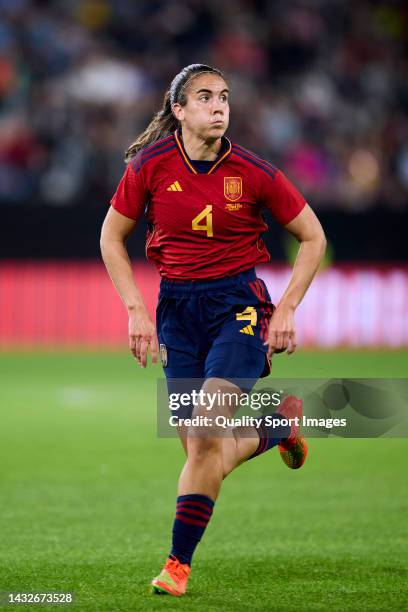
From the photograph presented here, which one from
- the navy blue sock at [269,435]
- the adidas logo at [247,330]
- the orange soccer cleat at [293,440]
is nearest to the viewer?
the adidas logo at [247,330]

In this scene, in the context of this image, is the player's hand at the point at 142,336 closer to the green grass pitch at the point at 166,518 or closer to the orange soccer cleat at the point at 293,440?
the orange soccer cleat at the point at 293,440

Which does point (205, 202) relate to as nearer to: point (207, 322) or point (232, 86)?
point (207, 322)

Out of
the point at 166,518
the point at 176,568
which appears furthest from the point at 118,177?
the point at 176,568

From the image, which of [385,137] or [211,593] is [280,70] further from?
[211,593]

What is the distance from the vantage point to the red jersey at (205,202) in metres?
5.80

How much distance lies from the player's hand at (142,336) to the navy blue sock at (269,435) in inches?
28.4

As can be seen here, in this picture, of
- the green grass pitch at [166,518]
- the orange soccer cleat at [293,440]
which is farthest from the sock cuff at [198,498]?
the orange soccer cleat at [293,440]

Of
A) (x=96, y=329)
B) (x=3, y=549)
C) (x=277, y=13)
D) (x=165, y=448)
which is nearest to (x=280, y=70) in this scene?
(x=277, y=13)

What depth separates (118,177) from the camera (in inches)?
690

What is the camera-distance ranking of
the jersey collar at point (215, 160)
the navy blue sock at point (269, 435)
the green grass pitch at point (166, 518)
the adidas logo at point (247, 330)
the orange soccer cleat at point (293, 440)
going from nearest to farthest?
the green grass pitch at point (166, 518) → the adidas logo at point (247, 330) → the jersey collar at point (215, 160) → the navy blue sock at point (269, 435) → the orange soccer cleat at point (293, 440)

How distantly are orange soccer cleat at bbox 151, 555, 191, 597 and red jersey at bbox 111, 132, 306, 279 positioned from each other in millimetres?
1317

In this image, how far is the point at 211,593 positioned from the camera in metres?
5.54

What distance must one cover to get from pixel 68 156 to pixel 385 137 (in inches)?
205

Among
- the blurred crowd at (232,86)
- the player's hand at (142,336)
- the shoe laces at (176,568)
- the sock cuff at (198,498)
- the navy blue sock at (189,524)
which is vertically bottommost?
the shoe laces at (176,568)
